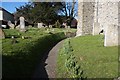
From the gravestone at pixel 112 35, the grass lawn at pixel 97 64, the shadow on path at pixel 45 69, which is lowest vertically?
the shadow on path at pixel 45 69

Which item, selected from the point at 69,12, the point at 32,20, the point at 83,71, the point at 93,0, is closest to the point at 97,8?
the point at 93,0

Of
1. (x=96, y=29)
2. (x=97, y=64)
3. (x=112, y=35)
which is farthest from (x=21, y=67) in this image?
(x=96, y=29)

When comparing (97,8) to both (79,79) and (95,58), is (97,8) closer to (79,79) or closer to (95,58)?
(95,58)

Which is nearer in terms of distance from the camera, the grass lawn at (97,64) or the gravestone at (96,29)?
the grass lawn at (97,64)

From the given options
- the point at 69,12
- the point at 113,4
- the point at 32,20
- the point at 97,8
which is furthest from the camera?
the point at 69,12

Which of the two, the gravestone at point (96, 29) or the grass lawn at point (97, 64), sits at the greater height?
the gravestone at point (96, 29)

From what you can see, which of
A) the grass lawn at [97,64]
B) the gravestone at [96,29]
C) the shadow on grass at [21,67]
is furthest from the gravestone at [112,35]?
the gravestone at [96,29]

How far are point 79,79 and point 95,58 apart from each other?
3031mm

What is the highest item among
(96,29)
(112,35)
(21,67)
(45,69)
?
(96,29)

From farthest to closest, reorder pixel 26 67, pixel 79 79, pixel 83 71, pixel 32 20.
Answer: pixel 32 20, pixel 26 67, pixel 83 71, pixel 79 79

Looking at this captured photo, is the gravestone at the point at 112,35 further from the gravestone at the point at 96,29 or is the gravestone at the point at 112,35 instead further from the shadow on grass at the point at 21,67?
the gravestone at the point at 96,29

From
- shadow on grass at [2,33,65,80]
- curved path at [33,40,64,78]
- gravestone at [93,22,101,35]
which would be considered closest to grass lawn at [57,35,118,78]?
curved path at [33,40,64,78]

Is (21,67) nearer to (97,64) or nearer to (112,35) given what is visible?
(97,64)

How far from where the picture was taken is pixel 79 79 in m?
10.0
